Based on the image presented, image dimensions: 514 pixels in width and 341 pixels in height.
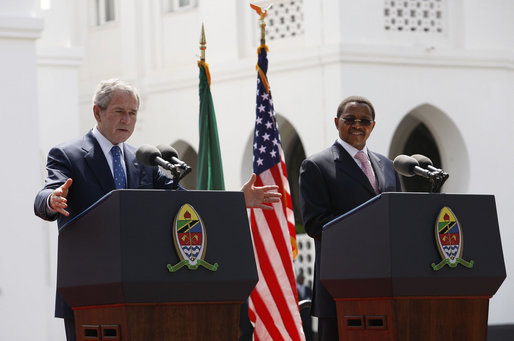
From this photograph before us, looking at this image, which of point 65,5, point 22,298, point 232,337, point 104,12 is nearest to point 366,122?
point 232,337

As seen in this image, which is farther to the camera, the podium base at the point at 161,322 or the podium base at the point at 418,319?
the podium base at the point at 418,319

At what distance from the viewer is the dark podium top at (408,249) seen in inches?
169

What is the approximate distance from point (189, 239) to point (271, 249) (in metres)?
4.41

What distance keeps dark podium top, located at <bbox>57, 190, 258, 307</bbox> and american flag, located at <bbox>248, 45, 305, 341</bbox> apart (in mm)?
4124

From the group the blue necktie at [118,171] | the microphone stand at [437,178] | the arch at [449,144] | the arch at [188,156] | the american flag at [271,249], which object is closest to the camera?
the microphone stand at [437,178]

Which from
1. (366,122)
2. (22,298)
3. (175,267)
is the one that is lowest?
(22,298)

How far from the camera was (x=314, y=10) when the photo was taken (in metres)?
14.5

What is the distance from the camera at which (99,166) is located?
14.9 ft

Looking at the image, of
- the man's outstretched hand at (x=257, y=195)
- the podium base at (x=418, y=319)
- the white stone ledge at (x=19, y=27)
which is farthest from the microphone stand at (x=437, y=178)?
the white stone ledge at (x=19, y=27)

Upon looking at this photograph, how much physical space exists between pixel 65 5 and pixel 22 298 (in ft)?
21.8

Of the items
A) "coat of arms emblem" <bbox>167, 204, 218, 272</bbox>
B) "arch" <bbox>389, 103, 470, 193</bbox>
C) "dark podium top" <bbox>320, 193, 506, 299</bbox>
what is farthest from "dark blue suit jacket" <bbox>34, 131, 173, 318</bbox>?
"arch" <bbox>389, 103, 470, 193</bbox>

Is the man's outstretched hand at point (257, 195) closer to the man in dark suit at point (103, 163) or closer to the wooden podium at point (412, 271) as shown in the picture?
the man in dark suit at point (103, 163)

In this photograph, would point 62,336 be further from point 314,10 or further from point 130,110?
point 130,110

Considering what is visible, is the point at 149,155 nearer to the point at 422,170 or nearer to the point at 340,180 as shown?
the point at 422,170
